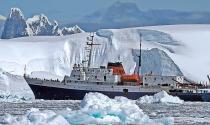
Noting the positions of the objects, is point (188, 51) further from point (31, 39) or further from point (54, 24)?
point (54, 24)

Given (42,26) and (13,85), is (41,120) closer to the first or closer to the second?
A: (13,85)

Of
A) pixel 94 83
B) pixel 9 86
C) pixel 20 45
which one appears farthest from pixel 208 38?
pixel 94 83

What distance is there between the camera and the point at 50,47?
104 meters

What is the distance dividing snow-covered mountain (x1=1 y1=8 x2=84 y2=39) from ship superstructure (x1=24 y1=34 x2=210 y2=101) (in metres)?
74.2

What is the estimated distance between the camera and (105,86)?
6238 cm

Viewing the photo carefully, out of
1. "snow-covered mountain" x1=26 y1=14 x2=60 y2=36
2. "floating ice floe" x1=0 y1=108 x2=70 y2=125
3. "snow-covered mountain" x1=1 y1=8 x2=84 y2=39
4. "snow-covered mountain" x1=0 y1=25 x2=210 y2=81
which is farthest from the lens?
"snow-covered mountain" x1=26 y1=14 x2=60 y2=36

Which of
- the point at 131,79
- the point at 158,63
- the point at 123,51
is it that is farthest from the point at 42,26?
the point at 131,79

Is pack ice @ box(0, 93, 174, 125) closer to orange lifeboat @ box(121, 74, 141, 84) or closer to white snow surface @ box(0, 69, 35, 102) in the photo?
orange lifeboat @ box(121, 74, 141, 84)

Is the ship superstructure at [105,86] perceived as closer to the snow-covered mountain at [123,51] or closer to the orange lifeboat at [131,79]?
the orange lifeboat at [131,79]

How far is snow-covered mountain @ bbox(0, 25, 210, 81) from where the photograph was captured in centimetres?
9212

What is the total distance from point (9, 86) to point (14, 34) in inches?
2590

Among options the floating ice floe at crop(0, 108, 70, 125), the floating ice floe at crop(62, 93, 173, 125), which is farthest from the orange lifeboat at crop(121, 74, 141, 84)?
the floating ice floe at crop(0, 108, 70, 125)

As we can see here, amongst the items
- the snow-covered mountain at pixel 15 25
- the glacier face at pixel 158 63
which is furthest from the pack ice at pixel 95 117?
the snow-covered mountain at pixel 15 25

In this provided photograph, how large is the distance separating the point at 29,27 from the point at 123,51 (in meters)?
51.6
